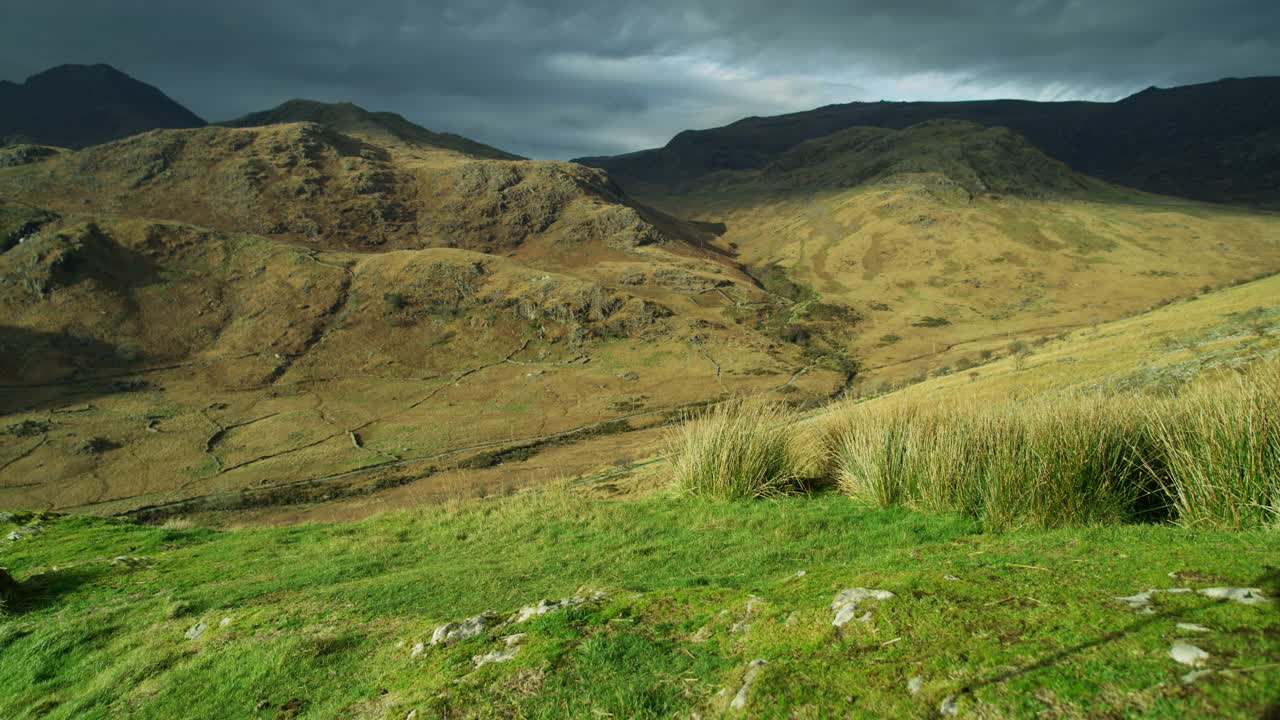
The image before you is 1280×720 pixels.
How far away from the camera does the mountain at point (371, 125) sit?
91062 millimetres

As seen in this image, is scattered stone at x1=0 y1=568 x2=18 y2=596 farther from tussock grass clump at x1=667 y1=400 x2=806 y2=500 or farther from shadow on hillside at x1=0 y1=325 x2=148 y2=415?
shadow on hillside at x1=0 y1=325 x2=148 y2=415

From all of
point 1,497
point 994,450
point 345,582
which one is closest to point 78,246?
point 1,497

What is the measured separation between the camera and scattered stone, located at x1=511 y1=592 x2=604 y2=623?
5.28 m

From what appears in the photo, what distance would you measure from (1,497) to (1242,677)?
34.6 metres

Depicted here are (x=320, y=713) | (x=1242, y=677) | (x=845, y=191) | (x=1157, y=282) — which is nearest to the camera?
(x=1242, y=677)

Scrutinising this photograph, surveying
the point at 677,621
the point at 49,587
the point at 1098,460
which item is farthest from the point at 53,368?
the point at 1098,460

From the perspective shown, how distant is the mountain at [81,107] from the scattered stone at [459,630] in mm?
197160

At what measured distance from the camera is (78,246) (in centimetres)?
4156

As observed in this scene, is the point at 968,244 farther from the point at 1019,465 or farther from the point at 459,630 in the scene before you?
the point at 459,630

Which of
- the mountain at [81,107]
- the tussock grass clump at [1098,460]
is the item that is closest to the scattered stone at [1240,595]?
the tussock grass clump at [1098,460]

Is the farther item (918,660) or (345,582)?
(345,582)

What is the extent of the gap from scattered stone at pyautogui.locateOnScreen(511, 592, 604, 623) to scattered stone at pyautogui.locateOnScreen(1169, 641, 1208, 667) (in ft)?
13.0

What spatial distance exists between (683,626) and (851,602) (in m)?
1.26

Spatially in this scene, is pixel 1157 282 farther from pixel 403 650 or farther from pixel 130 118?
pixel 130 118
